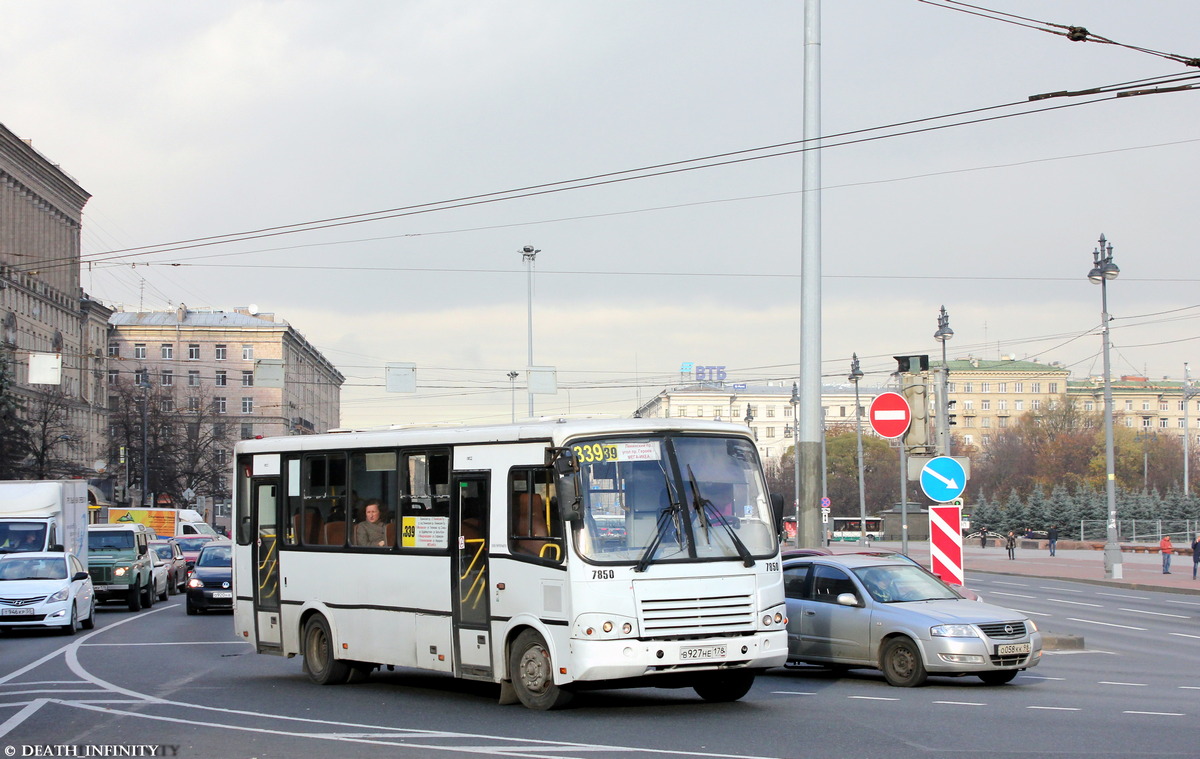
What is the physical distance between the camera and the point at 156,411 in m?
87.1

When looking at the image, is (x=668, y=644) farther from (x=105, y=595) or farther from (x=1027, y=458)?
(x=1027, y=458)

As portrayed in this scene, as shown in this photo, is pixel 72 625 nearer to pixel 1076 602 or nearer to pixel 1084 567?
pixel 1076 602

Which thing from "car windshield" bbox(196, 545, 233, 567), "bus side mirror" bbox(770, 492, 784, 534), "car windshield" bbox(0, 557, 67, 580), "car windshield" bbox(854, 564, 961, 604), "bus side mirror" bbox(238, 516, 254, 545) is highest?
"bus side mirror" bbox(770, 492, 784, 534)

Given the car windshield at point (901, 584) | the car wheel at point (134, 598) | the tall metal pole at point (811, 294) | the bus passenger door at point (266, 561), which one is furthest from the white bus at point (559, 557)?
the car wheel at point (134, 598)

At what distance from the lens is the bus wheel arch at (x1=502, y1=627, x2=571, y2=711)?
491 inches

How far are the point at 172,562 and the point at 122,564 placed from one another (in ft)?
28.3

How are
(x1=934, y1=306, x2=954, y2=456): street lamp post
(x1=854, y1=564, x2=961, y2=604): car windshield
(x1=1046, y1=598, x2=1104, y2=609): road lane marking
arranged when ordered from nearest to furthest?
(x1=854, y1=564, x2=961, y2=604): car windshield
(x1=1046, y1=598, x2=1104, y2=609): road lane marking
(x1=934, y1=306, x2=954, y2=456): street lamp post

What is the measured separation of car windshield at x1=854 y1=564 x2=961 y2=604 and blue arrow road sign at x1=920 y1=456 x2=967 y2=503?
1519 mm

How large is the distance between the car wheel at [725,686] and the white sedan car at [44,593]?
15354mm

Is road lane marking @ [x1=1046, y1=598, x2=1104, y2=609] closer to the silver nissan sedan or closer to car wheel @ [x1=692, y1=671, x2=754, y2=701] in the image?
the silver nissan sedan

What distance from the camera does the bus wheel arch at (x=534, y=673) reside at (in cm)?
1248

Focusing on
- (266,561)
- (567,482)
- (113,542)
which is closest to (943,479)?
(567,482)

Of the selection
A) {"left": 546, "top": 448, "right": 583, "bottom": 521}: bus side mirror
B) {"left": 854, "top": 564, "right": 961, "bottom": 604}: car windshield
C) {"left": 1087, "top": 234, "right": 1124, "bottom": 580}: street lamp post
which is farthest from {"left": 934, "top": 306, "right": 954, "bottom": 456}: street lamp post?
{"left": 546, "top": 448, "right": 583, "bottom": 521}: bus side mirror

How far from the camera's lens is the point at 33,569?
82.9 feet
